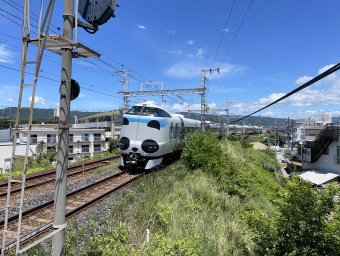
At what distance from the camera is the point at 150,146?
10.9 metres

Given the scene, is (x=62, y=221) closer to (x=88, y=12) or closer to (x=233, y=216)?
(x=88, y=12)

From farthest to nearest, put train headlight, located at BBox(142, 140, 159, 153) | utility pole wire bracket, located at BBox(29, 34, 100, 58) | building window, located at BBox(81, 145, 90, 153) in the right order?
building window, located at BBox(81, 145, 90, 153)
train headlight, located at BBox(142, 140, 159, 153)
utility pole wire bracket, located at BBox(29, 34, 100, 58)

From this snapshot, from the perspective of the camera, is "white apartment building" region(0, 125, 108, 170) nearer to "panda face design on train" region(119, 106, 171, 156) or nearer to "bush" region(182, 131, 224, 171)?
"panda face design on train" region(119, 106, 171, 156)

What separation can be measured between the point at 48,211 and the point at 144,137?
525 centimetres

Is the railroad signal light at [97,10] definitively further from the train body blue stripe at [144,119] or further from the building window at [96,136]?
the building window at [96,136]

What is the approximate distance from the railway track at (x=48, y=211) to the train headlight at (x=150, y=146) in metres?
1.44

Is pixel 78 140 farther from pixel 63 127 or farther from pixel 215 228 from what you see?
pixel 63 127

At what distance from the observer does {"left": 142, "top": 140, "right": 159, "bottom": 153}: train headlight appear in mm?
10844

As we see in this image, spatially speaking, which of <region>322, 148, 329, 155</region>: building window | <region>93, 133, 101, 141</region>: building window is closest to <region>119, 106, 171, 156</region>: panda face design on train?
<region>322, 148, 329, 155</region>: building window

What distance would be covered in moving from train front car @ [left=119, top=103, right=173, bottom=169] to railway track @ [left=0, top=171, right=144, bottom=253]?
1.20m

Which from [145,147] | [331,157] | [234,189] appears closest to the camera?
[234,189]

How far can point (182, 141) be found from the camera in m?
15.3

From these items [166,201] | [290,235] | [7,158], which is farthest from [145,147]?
[7,158]

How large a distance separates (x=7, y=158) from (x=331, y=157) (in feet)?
138
